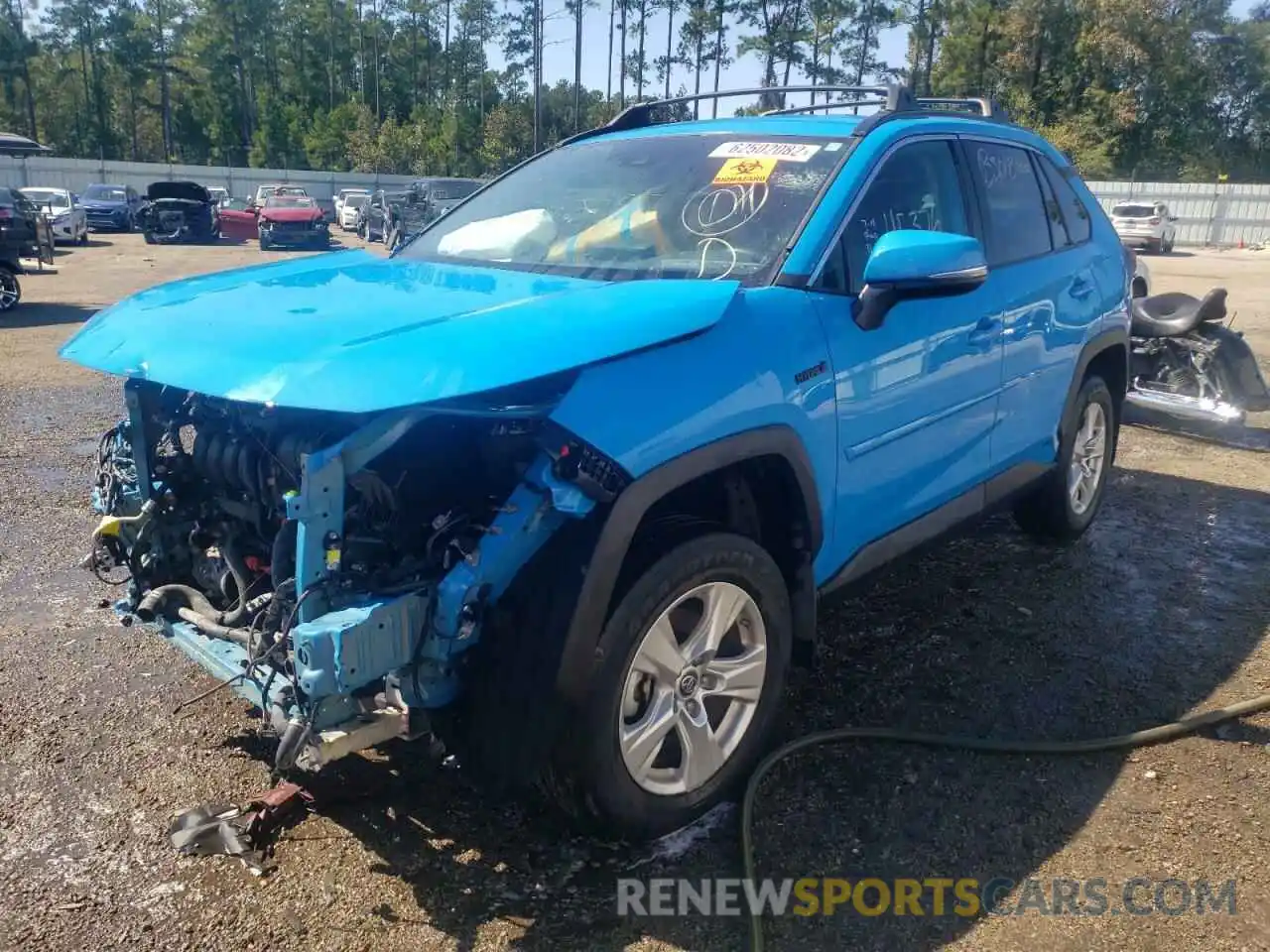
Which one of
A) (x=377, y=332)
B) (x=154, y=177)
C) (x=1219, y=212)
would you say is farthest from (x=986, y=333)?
(x=154, y=177)

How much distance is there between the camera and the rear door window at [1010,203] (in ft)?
13.4

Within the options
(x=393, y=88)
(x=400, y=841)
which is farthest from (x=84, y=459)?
(x=393, y=88)

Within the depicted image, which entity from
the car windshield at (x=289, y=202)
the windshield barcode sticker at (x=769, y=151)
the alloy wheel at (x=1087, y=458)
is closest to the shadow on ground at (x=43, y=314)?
the windshield barcode sticker at (x=769, y=151)

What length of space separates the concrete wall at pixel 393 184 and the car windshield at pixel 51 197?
30.2 ft

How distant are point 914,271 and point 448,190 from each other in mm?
25923

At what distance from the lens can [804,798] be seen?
3021mm

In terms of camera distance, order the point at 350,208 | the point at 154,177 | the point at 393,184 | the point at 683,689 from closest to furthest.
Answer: the point at 683,689
the point at 350,208
the point at 154,177
the point at 393,184

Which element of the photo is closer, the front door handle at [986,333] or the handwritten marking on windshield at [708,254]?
the handwritten marking on windshield at [708,254]

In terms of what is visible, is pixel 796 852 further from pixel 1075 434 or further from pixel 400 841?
pixel 1075 434

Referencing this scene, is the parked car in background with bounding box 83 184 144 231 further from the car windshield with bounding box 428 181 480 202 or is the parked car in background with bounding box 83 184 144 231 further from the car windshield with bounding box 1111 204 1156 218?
the car windshield with bounding box 1111 204 1156 218

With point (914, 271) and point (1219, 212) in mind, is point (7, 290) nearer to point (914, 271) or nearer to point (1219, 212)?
point (914, 271)

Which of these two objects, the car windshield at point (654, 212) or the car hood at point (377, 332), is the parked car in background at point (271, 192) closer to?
the car windshield at point (654, 212)

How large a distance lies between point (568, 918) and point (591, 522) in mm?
982

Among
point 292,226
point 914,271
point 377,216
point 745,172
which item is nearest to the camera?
point 914,271
